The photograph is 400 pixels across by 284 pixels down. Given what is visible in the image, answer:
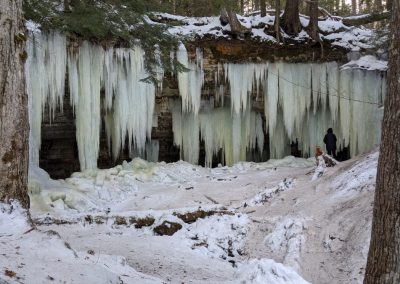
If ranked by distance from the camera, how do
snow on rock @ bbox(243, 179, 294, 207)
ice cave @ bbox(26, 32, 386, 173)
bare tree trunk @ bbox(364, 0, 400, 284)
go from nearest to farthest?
bare tree trunk @ bbox(364, 0, 400, 284) < snow on rock @ bbox(243, 179, 294, 207) < ice cave @ bbox(26, 32, 386, 173)

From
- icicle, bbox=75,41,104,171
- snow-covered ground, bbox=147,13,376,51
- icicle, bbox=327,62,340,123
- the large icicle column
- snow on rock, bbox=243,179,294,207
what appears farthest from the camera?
icicle, bbox=327,62,340,123

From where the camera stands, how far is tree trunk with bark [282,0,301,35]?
13.0 m

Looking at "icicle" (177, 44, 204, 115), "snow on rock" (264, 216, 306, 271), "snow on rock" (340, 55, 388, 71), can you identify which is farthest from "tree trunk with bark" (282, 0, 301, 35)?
"snow on rock" (264, 216, 306, 271)

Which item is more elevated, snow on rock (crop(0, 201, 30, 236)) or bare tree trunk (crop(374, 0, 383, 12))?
bare tree trunk (crop(374, 0, 383, 12))

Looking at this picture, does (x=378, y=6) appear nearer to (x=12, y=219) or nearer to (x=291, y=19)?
(x=291, y=19)

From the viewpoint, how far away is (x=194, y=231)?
684cm

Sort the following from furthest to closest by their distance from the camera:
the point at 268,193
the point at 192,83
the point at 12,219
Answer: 1. the point at 192,83
2. the point at 268,193
3. the point at 12,219

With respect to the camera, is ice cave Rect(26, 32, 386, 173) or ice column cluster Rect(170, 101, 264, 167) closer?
ice cave Rect(26, 32, 386, 173)

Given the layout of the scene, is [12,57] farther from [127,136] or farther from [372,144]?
[372,144]

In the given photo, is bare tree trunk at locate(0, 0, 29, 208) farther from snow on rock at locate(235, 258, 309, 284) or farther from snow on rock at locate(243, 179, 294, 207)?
snow on rock at locate(243, 179, 294, 207)

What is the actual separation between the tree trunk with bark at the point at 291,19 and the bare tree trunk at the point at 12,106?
33.0ft

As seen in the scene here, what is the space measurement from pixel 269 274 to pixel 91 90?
8.08 m

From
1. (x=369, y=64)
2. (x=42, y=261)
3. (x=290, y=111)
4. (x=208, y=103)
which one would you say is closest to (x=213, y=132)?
(x=208, y=103)

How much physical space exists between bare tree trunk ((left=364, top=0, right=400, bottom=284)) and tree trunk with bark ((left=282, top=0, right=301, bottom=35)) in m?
10.2
